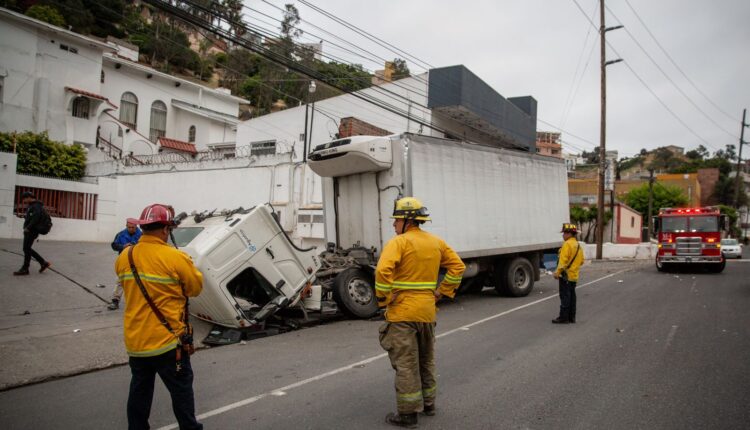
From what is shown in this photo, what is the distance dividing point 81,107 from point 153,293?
97.8 ft

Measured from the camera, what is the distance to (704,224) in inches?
755

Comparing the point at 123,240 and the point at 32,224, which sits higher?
the point at 32,224

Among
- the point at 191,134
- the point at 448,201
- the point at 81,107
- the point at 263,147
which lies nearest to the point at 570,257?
the point at 448,201

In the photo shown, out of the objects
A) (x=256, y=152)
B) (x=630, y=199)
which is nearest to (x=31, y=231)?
(x=256, y=152)

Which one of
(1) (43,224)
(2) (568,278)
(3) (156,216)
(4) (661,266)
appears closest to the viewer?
(3) (156,216)

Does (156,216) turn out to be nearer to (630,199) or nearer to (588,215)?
(588,215)

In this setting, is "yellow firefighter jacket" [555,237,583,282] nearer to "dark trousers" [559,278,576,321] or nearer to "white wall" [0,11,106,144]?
"dark trousers" [559,278,576,321]

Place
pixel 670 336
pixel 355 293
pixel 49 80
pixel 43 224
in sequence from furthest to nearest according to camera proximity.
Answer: pixel 49 80 → pixel 43 224 → pixel 355 293 → pixel 670 336

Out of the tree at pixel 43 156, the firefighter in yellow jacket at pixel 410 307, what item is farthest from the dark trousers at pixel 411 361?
the tree at pixel 43 156

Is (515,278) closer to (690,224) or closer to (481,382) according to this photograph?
(481,382)

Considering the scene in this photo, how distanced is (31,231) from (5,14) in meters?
20.7

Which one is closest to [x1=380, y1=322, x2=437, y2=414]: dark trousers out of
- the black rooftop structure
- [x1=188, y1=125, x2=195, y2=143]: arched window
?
the black rooftop structure

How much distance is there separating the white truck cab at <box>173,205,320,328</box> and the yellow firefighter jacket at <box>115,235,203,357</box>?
10.4 ft

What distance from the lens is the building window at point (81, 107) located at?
2764 cm
